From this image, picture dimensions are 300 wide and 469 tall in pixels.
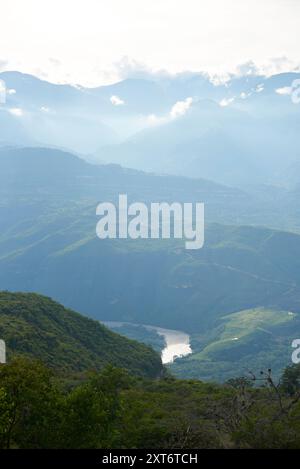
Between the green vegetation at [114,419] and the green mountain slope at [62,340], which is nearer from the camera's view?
the green vegetation at [114,419]

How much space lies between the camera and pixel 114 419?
131 feet

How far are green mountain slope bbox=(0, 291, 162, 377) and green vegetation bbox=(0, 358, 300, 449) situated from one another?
2712cm

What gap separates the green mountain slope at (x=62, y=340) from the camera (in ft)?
265

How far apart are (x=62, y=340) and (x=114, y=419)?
5466 centimetres

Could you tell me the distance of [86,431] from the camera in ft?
116

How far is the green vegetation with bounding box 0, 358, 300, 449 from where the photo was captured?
34.9m

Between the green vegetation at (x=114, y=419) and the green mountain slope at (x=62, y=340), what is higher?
the green mountain slope at (x=62, y=340)

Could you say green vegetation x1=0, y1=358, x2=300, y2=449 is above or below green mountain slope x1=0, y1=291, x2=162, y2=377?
below

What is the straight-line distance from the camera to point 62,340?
3664 inches

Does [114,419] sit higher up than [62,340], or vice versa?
[62,340]

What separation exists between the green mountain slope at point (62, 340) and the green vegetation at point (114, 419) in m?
27.1

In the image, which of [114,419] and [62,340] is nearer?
[114,419]
